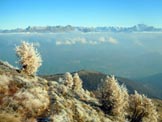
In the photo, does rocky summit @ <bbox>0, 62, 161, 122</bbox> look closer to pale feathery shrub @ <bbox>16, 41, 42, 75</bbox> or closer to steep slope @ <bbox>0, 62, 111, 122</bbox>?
steep slope @ <bbox>0, 62, 111, 122</bbox>

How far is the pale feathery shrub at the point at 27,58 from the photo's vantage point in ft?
264

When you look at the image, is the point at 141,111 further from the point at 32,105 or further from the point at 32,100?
the point at 32,105

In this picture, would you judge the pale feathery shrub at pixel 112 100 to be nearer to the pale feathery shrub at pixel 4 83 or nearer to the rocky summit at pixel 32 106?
the rocky summit at pixel 32 106

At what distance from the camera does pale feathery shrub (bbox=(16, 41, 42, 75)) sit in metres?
80.6

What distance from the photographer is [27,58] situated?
267ft

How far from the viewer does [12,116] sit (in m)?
43.7

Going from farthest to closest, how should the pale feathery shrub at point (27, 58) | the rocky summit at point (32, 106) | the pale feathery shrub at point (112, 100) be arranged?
1. the pale feathery shrub at point (27, 58)
2. the pale feathery shrub at point (112, 100)
3. the rocky summit at point (32, 106)

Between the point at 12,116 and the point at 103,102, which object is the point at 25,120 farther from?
the point at 103,102

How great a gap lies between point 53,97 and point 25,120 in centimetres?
1361

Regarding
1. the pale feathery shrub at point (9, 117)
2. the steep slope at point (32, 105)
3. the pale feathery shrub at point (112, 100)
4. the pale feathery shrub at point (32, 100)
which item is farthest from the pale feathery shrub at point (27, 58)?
the pale feathery shrub at point (9, 117)

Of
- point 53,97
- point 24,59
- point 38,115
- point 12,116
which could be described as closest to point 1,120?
point 12,116

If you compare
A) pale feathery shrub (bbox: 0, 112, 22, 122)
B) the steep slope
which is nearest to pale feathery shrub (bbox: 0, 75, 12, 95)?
the steep slope

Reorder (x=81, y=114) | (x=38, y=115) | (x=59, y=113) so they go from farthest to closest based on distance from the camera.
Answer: (x=81, y=114) < (x=59, y=113) < (x=38, y=115)

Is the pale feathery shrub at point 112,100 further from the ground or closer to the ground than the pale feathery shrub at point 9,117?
closer to the ground
